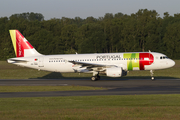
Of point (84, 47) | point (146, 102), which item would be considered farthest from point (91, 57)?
point (84, 47)

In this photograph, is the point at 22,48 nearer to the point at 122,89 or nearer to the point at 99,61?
the point at 99,61

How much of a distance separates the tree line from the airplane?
54944 mm

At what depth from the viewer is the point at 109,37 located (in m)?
109

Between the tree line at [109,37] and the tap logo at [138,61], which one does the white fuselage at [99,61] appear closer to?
the tap logo at [138,61]

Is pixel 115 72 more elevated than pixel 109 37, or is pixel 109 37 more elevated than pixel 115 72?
pixel 109 37

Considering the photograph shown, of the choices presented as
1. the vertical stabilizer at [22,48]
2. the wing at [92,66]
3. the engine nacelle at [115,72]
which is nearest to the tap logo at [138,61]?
the engine nacelle at [115,72]

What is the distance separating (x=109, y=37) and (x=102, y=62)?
74372 mm

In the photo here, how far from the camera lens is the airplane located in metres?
34.8

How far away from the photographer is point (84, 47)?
324 ft

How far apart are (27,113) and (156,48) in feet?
290

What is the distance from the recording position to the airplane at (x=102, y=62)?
34.8 metres

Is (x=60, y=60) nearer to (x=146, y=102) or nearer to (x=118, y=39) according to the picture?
(x=146, y=102)

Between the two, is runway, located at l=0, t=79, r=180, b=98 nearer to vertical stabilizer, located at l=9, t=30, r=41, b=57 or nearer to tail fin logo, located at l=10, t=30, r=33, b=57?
vertical stabilizer, located at l=9, t=30, r=41, b=57

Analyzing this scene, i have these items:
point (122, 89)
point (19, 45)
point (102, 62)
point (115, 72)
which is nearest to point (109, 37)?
point (19, 45)
